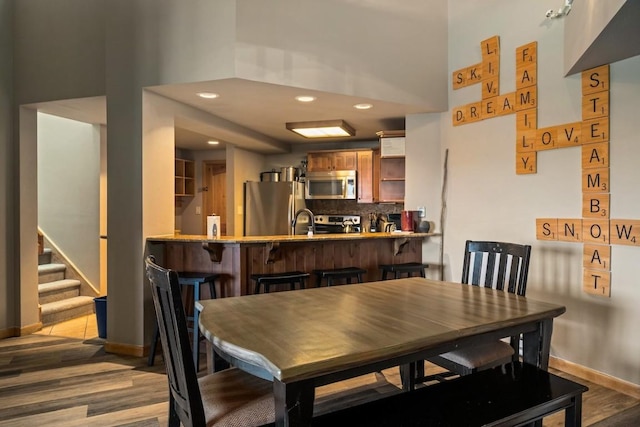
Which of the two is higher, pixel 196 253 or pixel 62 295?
pixel 196 253

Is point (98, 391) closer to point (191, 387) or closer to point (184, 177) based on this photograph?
point (191, 387)

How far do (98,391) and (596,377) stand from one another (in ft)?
11.3

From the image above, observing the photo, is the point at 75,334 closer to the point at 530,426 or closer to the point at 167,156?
the point at 167,156

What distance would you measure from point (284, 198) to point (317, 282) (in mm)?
2411

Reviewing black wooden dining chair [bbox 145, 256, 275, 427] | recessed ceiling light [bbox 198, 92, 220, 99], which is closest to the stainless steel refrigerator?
recessed ceiling light [bbox 198, 92, 220, 99]

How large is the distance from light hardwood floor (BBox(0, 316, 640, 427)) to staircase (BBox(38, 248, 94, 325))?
2.86ft

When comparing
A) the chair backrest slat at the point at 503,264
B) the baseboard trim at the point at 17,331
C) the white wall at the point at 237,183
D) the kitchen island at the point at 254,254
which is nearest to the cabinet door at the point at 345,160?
the white wall at the point at 237,183

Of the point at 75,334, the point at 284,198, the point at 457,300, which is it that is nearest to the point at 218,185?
the point at 284,198

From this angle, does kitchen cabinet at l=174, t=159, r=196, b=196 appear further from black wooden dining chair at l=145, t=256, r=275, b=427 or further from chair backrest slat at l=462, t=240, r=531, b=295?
black wooden dining chair at l=145, t=256, r=275, b=427

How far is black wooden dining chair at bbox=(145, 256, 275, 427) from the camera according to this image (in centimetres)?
129

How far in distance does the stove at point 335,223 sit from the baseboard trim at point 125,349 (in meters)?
3.28

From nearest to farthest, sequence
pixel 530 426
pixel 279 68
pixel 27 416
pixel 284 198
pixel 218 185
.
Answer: pixel 530 426 < pixel 27 416 < pixel 279 68 < pixel 284 198 < pixel 218 185

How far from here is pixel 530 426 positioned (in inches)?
70.4

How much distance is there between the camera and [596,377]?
2871 mm
